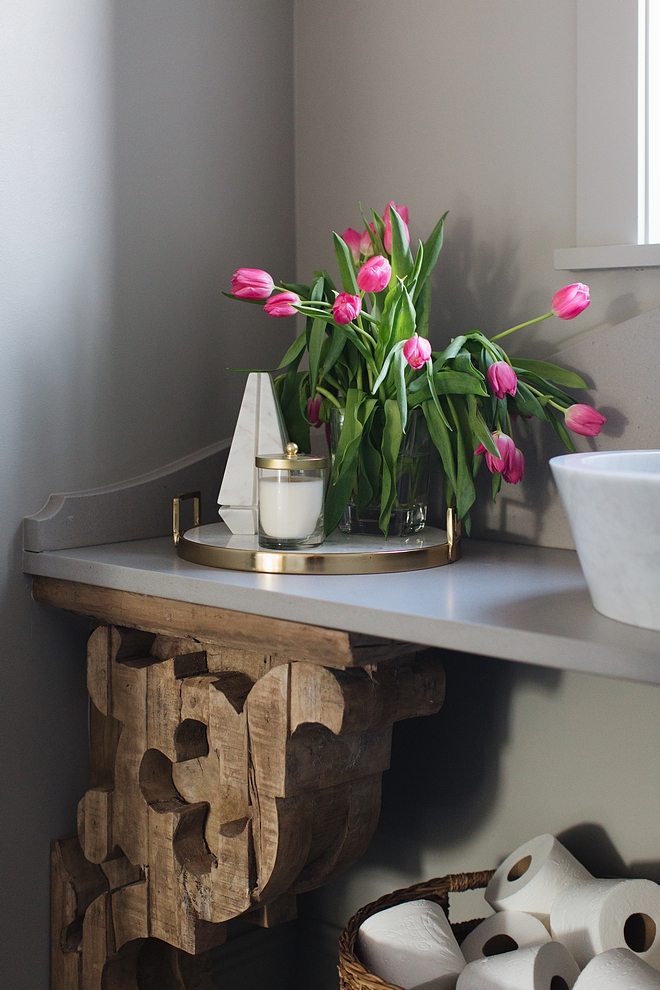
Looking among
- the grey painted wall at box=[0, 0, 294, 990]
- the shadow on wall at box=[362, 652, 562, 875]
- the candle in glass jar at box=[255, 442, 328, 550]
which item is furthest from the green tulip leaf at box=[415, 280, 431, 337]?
the shadow on wall at box=[362, 652, 562, 875]

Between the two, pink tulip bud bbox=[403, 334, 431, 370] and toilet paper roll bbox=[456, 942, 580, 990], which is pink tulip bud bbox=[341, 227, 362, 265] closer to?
pink tulip bud bbox=[403, 334, 431, 370]

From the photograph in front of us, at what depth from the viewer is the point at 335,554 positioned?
3.46 ft

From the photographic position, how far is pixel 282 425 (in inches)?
47.4

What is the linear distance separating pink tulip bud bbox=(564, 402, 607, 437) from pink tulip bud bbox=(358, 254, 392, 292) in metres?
0.27

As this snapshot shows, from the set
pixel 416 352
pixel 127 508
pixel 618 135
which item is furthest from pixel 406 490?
pixel 618 135

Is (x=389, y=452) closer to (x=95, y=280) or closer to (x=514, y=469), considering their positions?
(x=514, y=469)

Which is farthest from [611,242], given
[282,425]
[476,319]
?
[282,425]

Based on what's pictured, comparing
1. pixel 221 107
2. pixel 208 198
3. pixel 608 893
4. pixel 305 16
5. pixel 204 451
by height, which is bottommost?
pixel 608 893

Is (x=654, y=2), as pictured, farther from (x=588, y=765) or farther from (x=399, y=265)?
(x=588, y=765)

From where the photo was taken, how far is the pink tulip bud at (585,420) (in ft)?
3.62

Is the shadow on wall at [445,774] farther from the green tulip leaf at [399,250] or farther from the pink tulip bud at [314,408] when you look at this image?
the green tulip leaf at [399,250]

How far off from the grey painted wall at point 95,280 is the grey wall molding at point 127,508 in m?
0.02

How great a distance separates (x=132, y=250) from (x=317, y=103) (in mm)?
407

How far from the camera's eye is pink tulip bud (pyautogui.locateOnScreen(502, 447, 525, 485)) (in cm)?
112
